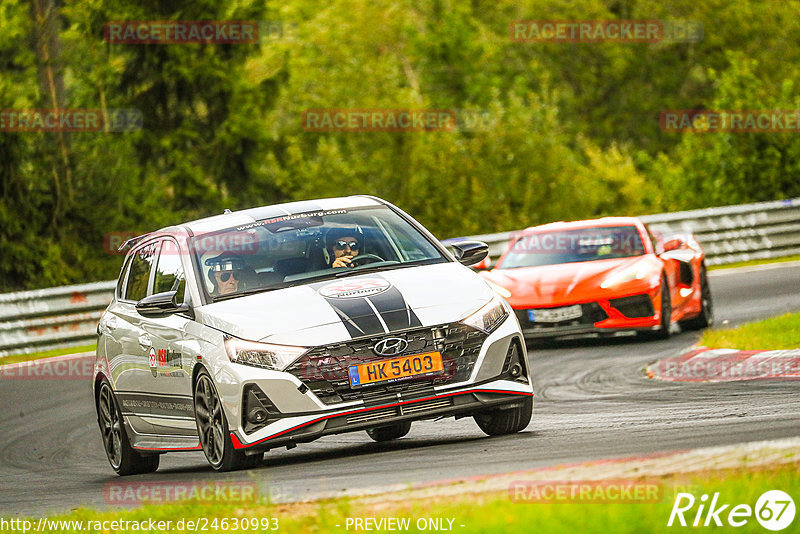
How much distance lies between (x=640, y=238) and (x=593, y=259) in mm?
654

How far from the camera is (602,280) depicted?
598 inches

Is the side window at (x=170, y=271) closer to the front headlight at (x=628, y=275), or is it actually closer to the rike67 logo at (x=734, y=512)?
the rike67 logo at (x=734, y=512)

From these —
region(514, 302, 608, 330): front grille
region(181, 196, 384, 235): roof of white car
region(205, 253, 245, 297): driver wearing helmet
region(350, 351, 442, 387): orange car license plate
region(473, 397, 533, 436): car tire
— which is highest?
region(181, 196, 384, 235): roof of white car

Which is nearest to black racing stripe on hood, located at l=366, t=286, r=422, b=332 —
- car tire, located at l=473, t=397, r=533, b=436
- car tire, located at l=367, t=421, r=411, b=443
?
car tire, located at l=473, t=397, r=533, b=436

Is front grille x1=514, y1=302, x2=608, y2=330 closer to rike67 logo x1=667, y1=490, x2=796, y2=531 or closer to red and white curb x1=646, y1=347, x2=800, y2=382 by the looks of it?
red and white curb x1=646, y1=347, x2=800, y2=382

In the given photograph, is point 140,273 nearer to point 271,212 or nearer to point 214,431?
point 271,212

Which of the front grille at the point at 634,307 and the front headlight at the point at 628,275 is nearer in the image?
the front grille at the point at 634,307

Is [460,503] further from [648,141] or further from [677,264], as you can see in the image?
[648,141]

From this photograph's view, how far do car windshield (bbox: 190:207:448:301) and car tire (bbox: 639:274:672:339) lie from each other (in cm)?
602

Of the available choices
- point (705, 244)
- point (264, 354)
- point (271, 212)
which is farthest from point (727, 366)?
point (705, 244)

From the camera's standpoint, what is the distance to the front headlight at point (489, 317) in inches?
331

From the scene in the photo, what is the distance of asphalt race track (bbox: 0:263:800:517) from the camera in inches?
289

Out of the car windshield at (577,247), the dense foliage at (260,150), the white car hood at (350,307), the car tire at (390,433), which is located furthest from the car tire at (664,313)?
the dense foliage at (260,150)

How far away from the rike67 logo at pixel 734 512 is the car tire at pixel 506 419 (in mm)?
3766
